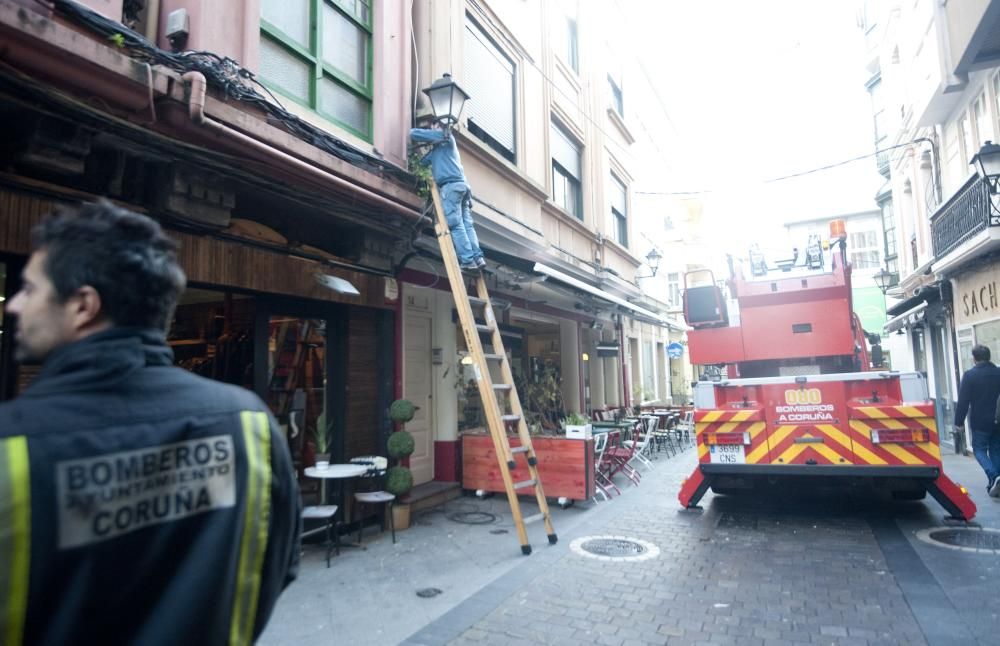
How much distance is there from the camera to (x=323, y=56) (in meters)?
6.09

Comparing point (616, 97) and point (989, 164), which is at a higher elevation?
point (616, 97)

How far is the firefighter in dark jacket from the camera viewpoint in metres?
1.12

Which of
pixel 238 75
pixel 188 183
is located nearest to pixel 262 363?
pixel 188 183

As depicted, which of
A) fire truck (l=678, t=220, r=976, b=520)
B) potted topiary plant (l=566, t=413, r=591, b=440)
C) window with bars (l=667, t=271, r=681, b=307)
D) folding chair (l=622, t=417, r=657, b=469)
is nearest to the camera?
fire truck (l=678, t=220, r=976, b=520)

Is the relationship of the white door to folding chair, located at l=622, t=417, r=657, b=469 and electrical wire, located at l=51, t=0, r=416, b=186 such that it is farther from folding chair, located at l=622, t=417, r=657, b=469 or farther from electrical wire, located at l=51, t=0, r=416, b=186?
folding chair, located at l=622, t=417, r=657, b=469

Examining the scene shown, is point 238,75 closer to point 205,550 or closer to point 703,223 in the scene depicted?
point 205,550

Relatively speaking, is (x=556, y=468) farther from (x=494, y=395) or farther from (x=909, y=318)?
(x=909, y=318)

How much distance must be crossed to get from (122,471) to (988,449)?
997cm

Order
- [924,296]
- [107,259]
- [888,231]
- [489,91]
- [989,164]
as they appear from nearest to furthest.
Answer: [107,259]
[989,164]
[489,91]
[924,296]
[888,231]

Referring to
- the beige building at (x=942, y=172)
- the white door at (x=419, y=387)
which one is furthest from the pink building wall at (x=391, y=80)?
the beige building at (x=942, y=172)

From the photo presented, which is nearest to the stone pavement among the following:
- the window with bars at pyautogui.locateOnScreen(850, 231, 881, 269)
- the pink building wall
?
the pink building wall

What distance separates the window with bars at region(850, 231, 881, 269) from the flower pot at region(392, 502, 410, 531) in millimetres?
25890

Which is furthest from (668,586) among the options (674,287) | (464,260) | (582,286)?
(674,287)

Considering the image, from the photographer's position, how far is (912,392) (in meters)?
6.41
